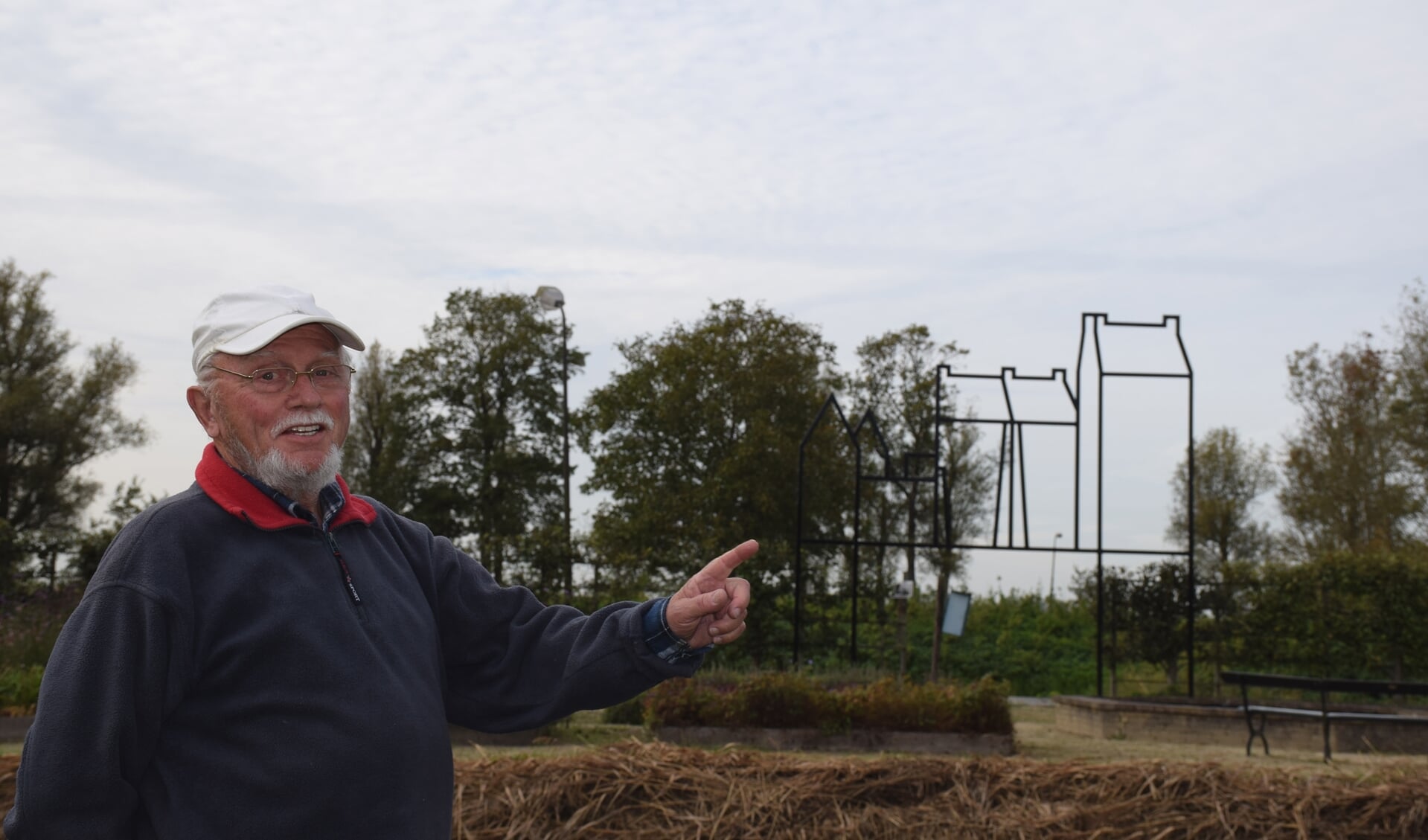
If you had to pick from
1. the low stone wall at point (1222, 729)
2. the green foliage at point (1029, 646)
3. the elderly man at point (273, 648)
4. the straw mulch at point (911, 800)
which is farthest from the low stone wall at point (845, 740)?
the green foliage at point (1029, 646)

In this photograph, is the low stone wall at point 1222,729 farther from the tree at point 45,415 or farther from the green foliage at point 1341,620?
the tree at point 45,415

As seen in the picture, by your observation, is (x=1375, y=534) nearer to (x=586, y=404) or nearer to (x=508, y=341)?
(x=586, y=404)

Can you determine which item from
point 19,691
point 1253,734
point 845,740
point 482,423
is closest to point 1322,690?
point 1253,734

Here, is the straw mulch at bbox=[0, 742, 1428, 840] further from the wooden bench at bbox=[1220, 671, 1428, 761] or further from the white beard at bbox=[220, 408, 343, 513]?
the wooden bench at bbox=[1220, 671, 1428, 761]

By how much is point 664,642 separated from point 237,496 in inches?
34.6

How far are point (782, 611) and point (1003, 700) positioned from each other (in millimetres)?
8367

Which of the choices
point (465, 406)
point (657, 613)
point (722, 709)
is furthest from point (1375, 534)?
point (657, 613)

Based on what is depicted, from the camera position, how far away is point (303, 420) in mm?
2498

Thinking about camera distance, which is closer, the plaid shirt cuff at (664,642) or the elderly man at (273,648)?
the elderly man at (273,648)


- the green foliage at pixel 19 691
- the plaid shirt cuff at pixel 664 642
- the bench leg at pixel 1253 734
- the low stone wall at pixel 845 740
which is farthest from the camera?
the bench leg at pixel 1253 734

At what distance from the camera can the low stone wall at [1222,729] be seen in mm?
10555

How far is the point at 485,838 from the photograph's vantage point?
441 centimetres

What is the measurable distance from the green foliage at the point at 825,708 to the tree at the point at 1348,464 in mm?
17482

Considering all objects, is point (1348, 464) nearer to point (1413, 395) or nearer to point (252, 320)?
point (1413, 395)
